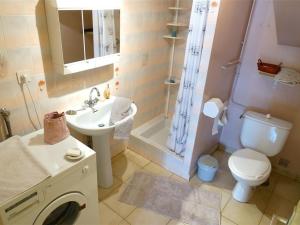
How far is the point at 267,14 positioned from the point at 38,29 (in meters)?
2.08

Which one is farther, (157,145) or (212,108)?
(157,145)

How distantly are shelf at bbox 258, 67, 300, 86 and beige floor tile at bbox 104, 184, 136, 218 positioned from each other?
71.7 inches

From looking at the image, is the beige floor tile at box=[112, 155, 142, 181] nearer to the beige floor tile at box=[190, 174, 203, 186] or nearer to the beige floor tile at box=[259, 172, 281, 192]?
the beige floor tile at box=[190, 174, 203, 186]

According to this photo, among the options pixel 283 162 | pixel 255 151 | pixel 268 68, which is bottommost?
pixel 283 162

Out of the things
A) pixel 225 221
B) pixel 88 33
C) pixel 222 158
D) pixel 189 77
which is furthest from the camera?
pixel 222 158

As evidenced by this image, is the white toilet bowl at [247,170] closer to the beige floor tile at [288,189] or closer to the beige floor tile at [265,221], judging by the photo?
the beige floor tile at [265,221]

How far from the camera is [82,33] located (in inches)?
70.9

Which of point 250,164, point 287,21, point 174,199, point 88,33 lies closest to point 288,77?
point 287,21

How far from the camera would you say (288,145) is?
2.53 metres

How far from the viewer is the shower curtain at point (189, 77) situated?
1.91m

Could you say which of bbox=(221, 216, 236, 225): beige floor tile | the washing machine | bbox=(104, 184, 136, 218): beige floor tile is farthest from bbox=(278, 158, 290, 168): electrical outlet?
the washing machine

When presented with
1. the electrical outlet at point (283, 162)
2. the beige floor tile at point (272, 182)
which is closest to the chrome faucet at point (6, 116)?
the beige floor tile at point (272, 182)

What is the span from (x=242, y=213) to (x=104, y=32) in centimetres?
205

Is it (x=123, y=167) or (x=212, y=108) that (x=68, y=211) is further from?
(x=212, y=108)
